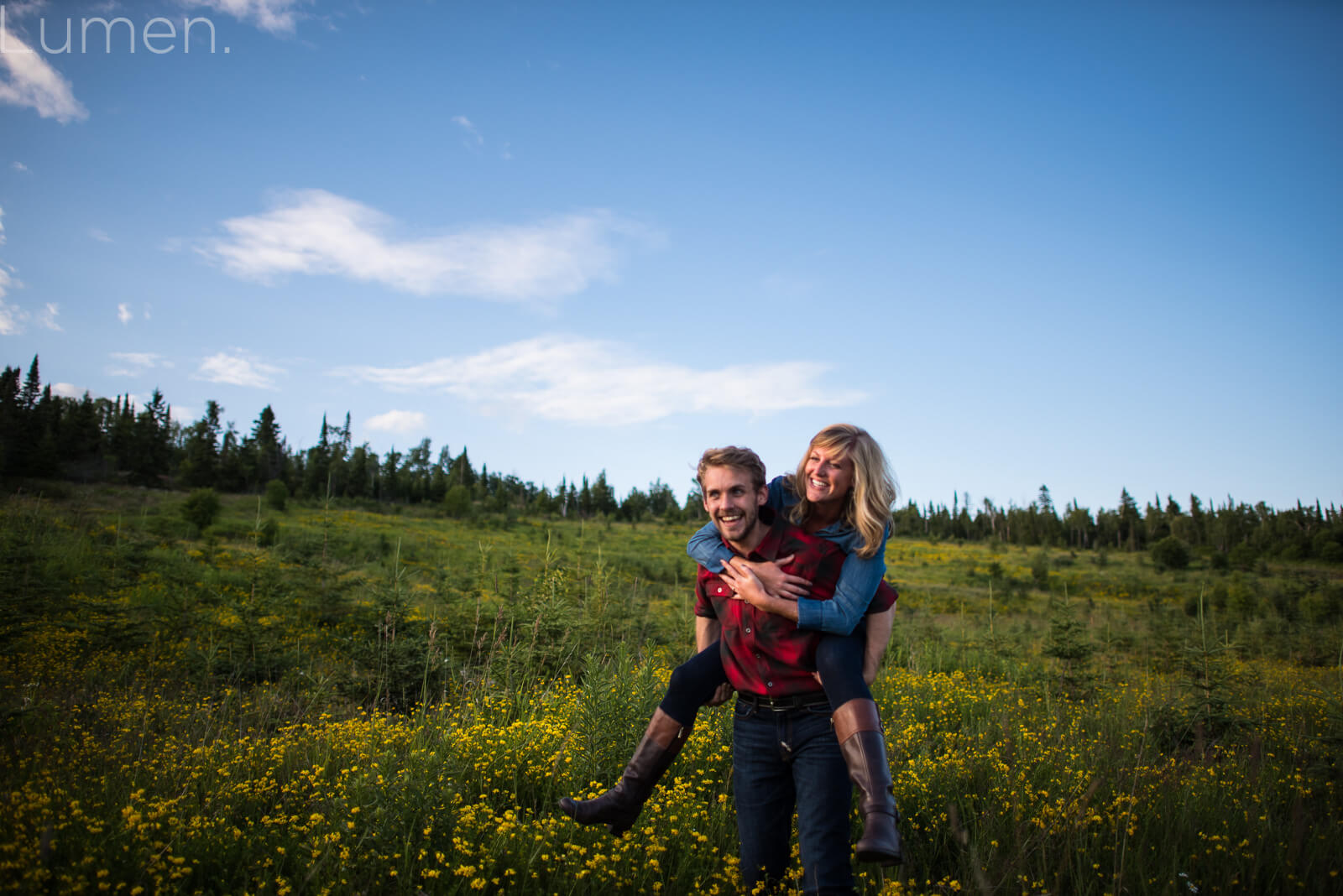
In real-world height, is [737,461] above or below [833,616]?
above

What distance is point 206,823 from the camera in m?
3.05

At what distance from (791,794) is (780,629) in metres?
0.78

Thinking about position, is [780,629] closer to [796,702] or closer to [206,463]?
[796,702]

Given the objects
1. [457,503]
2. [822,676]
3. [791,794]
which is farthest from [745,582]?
[457,503]

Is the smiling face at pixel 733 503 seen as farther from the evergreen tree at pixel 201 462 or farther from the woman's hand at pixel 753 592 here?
the evergreen tree at pixel 201 462

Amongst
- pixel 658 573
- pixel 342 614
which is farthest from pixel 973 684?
pixel 658 573

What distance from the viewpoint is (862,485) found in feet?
9.37

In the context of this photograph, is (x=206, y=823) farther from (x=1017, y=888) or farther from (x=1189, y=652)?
(x=1189, y=652)

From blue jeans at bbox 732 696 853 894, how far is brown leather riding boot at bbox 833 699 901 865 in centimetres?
11

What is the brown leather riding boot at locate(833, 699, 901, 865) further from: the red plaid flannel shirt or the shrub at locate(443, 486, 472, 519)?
the shrub at locate(443, 486, 472, 519)

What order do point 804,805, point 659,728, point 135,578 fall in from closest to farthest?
point 804,805, point 659,728, point 135,578

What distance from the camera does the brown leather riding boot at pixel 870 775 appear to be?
228cm

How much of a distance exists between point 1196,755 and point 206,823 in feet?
23.1

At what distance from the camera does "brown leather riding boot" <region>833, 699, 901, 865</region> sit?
228 centimetres
